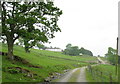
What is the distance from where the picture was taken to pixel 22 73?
94.5 feet

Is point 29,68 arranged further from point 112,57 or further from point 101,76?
point 112,57

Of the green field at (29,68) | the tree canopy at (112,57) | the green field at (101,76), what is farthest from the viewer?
the tree canopy at (112,57)

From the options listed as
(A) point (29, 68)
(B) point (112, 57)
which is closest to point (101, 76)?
(A) point (29, 68)

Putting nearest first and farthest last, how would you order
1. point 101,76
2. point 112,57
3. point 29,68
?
1. point 101,76
2. point 29,68
3. point 112,57

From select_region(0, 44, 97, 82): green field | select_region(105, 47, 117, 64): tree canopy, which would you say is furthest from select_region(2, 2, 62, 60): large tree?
select_region(105, 47, 117, 64): tree canopy

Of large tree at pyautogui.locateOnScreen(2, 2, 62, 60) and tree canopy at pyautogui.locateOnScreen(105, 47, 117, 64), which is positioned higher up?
large tree at pyautogui.locateOnScreen(2, 2, 62, 60)

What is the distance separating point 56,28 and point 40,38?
5467 millimetres

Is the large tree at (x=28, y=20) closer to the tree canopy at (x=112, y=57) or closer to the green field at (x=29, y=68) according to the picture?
the green field at (x=29, y=68)

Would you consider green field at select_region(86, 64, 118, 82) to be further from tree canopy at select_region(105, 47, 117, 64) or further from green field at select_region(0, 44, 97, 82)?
tree canopy at select_region(105, 47, 117, 64)

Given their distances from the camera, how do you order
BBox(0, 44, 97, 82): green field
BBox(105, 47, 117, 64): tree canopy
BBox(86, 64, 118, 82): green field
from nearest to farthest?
BBox(86, 64, 118, 82): green field, BBox(0, 44, 97, 82): green field, BBox(105, 47, 117, 64): tree canopy

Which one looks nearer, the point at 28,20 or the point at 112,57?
the point at 28,20

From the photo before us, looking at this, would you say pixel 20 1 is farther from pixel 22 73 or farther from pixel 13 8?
pixel 22 73

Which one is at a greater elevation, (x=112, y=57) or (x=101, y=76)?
(x=101, y=76)

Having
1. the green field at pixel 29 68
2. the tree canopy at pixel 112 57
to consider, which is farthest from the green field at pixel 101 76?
the tree canopy at pixel 112 57
